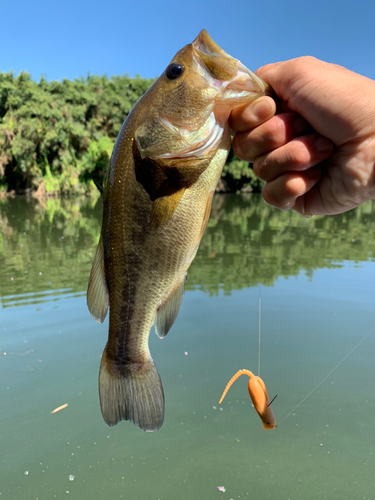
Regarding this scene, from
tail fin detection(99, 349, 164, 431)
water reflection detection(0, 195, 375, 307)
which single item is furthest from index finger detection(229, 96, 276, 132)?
water reflection detection(0, 195, 375, 307)

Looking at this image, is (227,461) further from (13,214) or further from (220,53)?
(13,214)

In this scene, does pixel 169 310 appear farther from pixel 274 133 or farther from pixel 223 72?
pixel 223 72

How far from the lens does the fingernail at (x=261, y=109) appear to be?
6.52 feet

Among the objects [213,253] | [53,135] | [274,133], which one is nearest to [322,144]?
[274,133]

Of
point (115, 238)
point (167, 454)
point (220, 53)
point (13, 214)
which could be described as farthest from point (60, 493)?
point (13, 214)

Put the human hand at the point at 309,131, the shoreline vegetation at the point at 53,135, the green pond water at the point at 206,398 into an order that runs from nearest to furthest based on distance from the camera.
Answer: the human hand at the point at 309,131, the green pond water at the point at 206,398, the shoreline vegetation at the point at 53,135

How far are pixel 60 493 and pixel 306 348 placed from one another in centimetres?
389

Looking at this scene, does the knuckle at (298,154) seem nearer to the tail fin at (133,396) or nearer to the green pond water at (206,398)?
the tail fin at (133,396)

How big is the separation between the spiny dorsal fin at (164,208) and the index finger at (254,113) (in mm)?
504

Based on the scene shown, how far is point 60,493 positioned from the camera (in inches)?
140

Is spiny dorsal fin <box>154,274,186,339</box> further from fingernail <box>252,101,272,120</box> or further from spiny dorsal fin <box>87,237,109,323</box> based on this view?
fingernail <box>252,101,272,120</box>

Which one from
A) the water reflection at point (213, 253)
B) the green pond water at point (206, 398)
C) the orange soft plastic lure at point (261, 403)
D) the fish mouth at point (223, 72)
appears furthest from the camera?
the water reflection at point (213, 253)

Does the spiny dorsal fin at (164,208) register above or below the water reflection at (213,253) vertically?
above

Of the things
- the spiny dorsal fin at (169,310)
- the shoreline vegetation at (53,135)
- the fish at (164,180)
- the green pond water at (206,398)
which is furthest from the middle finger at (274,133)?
the shoreline vegetation at (53,135)
